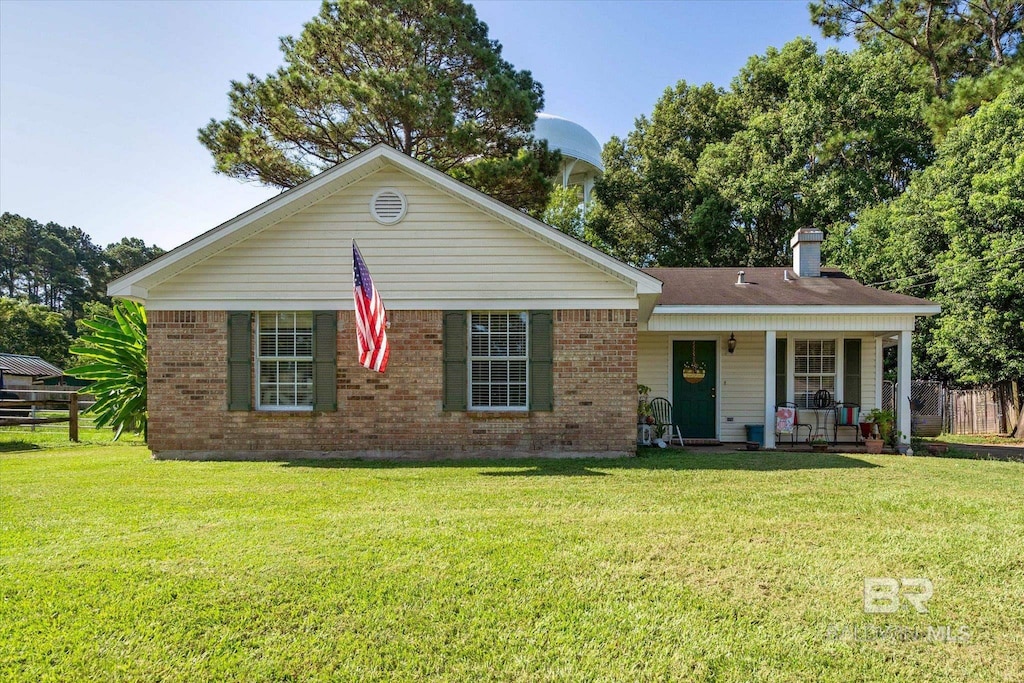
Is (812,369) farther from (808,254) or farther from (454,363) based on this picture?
(454,363)

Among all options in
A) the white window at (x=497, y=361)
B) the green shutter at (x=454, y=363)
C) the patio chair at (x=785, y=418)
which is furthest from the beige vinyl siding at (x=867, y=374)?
the green shutter at (x=454, y=363)

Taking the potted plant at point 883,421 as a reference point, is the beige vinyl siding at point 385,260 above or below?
above

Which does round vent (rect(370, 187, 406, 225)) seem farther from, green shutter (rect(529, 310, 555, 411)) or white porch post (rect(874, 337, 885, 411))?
white porch post (rect(874, 337, 885, 411))

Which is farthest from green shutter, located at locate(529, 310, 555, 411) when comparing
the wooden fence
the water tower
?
the water tower

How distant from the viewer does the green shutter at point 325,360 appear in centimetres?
934

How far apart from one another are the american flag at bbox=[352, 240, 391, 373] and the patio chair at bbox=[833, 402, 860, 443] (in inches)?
334

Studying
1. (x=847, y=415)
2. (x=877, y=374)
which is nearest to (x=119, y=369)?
(x=847, y=415)

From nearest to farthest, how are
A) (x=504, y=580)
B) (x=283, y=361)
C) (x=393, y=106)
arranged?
(x=504, y=580) < (x=283, y=361) < (x=393, y=106)

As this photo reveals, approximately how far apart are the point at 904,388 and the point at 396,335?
30.0 ft

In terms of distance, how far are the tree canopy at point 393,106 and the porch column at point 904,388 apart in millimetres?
11566

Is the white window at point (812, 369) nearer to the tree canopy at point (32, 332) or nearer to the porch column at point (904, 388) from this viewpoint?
the porch column at point (904, 388)

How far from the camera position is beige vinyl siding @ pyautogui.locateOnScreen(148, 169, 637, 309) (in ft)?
30.8

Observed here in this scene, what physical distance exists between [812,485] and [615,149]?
23583 mm

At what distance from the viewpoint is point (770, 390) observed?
35.8 ft
